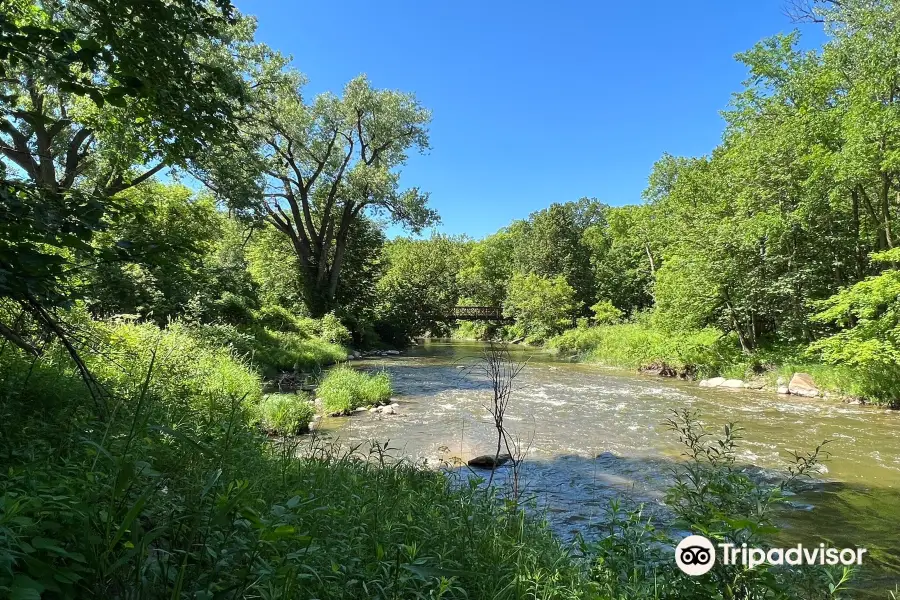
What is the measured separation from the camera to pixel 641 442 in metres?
9.30

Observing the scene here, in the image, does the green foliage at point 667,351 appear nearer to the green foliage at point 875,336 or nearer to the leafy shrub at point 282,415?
the green foliage at point 875,336

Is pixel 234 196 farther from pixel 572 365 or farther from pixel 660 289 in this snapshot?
pixel 660 289

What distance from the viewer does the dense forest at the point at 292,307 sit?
2.20 m

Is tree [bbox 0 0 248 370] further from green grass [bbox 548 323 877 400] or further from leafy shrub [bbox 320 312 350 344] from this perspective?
leafy shrub [bbox 320 312 350 344]

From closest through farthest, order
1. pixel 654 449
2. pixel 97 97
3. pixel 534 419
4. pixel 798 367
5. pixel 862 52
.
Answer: pixel 97 97
pixel 654 449
pixel 534 419
pixel 862 52
pixel 798 367

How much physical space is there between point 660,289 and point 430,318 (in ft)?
72.1

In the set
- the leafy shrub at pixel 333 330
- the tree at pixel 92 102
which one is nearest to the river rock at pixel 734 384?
the tree at pixel 92 102

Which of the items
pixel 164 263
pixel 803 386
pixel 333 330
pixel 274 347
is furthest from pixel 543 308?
pixel 164 263

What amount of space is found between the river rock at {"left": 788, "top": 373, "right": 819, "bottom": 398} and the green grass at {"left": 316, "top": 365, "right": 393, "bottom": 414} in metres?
12.2

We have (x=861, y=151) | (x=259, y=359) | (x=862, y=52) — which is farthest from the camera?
(x=259, y=359)

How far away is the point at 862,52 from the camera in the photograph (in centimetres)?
1338

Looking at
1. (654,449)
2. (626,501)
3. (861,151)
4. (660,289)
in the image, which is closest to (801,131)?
(861,151)

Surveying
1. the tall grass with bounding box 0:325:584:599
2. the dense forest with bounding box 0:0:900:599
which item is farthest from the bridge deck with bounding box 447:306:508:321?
the tall grass with bounding box 0:325:584:599

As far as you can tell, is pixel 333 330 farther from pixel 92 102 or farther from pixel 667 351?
pixel 92 102
